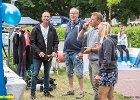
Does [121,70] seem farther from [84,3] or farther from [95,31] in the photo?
[84,3]

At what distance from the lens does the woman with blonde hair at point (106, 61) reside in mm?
6500

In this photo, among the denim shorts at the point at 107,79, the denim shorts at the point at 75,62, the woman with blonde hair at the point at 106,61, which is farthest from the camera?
the denim shorts at the point at 75,62

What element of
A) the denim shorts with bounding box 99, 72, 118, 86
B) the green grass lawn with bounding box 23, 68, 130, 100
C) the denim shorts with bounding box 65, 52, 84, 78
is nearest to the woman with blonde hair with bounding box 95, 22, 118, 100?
the denim shorts with bounding box 99, 72, 118, 86

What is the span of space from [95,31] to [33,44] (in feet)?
5.69

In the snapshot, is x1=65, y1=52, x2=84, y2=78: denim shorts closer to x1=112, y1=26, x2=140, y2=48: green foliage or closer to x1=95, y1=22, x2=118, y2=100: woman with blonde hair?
x1=95, y1=22, x2=118, y2=100: woman with blonde hair

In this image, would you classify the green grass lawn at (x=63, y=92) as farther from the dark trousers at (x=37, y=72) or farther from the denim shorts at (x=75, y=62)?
the denim shorts at (x=75, y=62)

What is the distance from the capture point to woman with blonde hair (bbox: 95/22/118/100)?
6.50 m

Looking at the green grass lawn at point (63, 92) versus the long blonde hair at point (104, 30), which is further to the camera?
the green grass lawn at point (63, 92)

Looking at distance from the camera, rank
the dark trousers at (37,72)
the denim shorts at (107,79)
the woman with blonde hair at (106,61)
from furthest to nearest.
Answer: the dark trousers at (37,72) → the denim shorts at (107,79) → the woman with blonde hair at (106,61)

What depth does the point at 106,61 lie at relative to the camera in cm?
647

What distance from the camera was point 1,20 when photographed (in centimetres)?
586

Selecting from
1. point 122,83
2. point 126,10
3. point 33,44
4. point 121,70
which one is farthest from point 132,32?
point 126,10

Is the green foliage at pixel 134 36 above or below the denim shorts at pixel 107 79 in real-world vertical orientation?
above

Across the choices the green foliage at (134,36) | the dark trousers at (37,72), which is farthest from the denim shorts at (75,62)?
the green foliage at (134,36)
